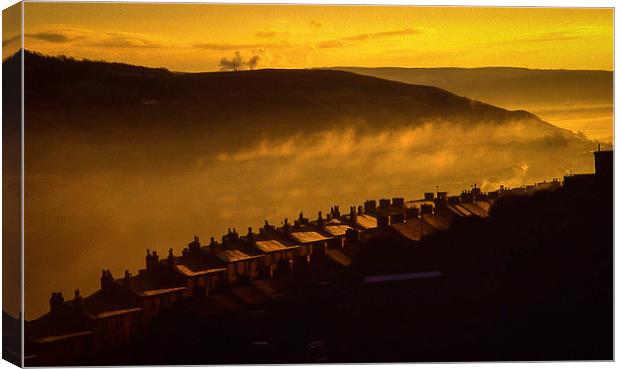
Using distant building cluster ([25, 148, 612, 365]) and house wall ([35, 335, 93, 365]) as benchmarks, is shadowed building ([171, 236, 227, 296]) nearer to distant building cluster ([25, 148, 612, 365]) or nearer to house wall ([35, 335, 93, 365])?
distant building cluster ([25, 148, 612, 365])

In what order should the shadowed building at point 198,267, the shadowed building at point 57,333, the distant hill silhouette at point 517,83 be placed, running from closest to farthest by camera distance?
the shadowed building at point 57,333
the shadowed building at point 198,267
the distant hill silhouette at point 517,83

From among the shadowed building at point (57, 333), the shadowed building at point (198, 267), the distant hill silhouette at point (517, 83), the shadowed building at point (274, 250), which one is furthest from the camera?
the distant hill silhouette at point (517, 83)

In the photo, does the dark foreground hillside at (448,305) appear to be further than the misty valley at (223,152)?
Yes

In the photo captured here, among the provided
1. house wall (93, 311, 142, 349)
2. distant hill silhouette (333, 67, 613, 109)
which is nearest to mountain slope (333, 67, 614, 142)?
distant hill silhouette (333, 67, 613, 109)

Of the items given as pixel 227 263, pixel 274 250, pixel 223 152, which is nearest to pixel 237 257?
pixel 227 263

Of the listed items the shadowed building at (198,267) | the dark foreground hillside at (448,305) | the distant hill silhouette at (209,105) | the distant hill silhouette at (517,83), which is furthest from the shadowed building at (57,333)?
the distant hill silhouette at (517,83)

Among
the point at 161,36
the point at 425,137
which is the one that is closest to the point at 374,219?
the point at 425,137

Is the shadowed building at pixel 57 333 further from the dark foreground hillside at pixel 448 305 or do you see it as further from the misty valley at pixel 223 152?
the dark foreground hillside at pixel 448 305

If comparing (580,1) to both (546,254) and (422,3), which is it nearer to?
(422,3)

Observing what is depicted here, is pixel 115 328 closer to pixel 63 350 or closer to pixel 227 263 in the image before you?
pixel 63 350
